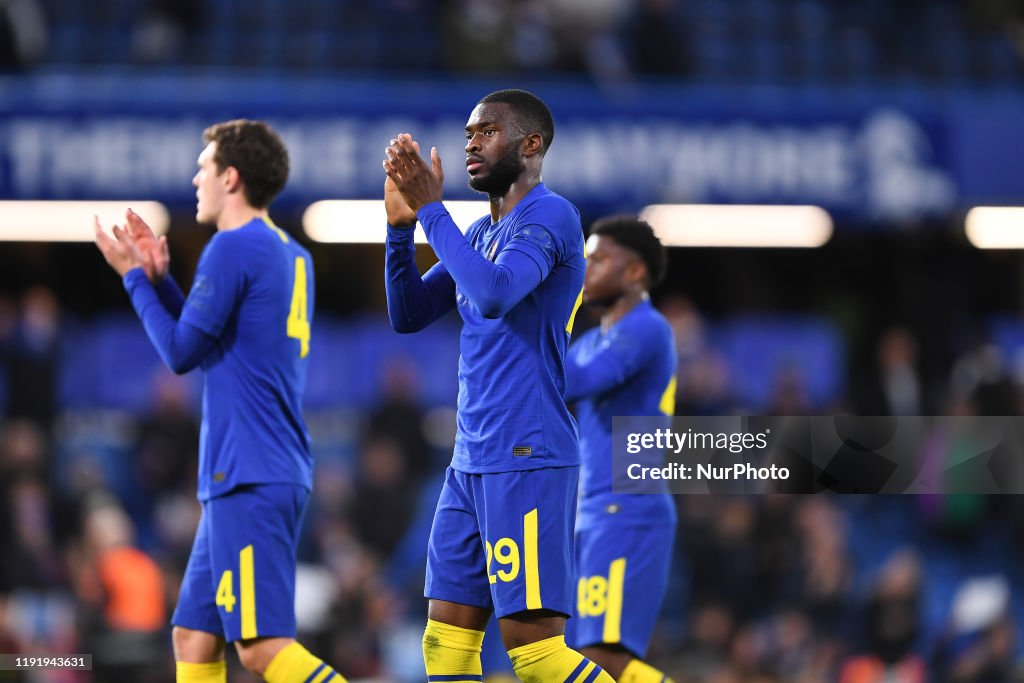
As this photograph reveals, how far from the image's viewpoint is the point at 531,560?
461 cm

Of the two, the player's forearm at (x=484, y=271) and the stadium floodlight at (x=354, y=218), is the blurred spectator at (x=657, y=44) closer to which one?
the stadium floodlight at (x=354, y=218)

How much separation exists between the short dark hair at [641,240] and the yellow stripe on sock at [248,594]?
2330 mm

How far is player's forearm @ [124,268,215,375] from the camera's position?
5.20 meters

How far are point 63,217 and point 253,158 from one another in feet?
25.5

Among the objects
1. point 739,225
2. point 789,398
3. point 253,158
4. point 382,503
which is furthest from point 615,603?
point 739,225

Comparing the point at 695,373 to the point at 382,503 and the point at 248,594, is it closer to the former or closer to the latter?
the point at 382,503

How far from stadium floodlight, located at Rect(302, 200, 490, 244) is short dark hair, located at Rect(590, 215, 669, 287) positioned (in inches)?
227

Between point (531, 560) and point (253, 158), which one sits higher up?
point (253, 158)

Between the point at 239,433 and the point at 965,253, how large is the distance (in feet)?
38.2

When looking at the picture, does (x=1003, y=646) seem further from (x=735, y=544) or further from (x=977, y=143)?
(x=977, y=143)

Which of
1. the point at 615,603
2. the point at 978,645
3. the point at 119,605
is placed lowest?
the point at 978,645

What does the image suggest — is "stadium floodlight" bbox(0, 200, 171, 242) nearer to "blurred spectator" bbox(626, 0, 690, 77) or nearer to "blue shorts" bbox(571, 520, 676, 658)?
"blurred spectator" bbox(626, 0, 690, 77)

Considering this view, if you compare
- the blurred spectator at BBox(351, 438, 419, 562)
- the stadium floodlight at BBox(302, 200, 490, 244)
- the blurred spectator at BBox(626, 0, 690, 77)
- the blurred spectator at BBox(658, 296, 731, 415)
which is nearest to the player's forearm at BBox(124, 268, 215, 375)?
the blurred spectator at BBox(658, 296, 731, 415)

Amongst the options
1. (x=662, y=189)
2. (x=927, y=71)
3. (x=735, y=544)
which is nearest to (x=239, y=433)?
(x=735, y=544)
